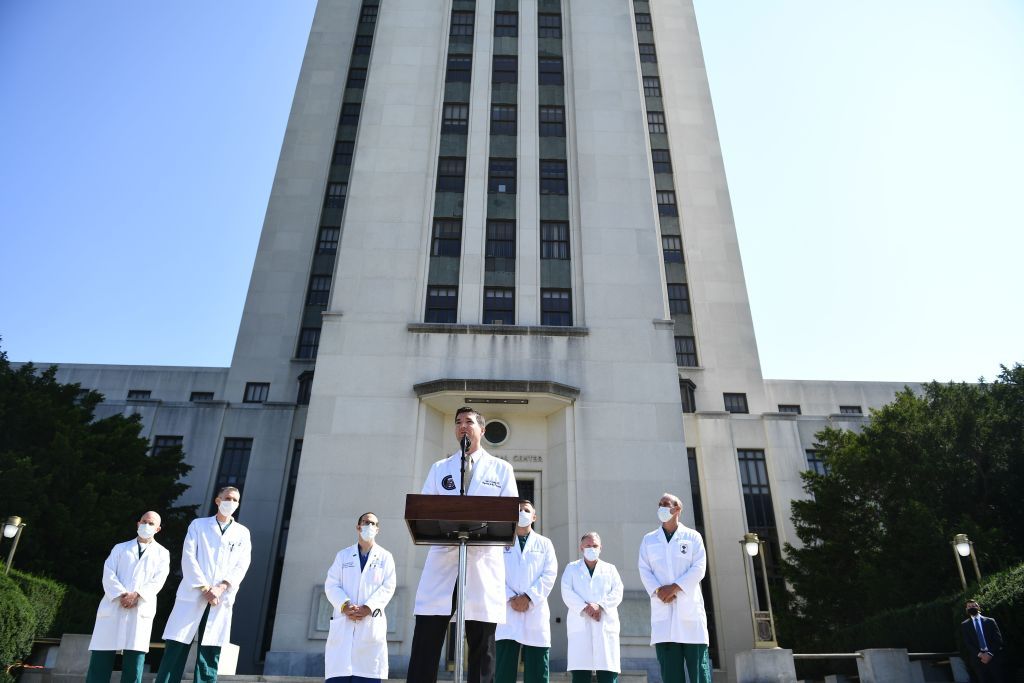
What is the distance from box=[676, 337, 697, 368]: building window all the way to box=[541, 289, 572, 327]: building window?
1142cm

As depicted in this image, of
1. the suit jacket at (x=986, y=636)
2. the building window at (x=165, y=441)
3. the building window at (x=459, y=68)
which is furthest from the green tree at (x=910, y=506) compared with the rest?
the building window at (x=165, y=441)

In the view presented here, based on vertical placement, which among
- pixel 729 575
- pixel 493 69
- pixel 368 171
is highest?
pixel 493 69

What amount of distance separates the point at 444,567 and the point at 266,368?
2875 centimetres

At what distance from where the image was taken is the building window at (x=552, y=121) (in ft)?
90.4

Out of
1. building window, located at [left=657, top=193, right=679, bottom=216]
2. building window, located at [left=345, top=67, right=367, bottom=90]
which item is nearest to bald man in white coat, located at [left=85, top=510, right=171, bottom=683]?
building window, located at [left=657, top=193, right=679, bottom=216]

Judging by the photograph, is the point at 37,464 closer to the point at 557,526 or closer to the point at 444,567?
the point at 557,526

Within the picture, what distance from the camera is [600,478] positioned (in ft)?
66.7

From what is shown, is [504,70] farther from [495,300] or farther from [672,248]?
[672,248]

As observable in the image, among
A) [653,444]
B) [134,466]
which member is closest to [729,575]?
[653,444]

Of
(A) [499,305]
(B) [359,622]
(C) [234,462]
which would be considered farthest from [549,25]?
(B) [359,622]

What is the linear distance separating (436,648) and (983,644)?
10.9 meters

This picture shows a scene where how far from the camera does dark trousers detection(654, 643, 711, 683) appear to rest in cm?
838

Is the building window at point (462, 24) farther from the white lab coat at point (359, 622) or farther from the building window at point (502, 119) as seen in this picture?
the white lab coat at point (359, 622)

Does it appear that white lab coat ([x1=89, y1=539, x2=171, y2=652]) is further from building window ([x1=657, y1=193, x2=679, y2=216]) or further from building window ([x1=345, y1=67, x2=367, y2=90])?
building window ([x1=345, y1=67, x2=367, y2=90])
